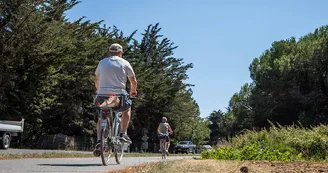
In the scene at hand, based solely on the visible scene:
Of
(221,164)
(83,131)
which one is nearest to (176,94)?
(83,131)

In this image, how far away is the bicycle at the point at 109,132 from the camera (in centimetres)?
751

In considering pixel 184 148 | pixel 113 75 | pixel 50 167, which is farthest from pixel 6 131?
pixel 184 148

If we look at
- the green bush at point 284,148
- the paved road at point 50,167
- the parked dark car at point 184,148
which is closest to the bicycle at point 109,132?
the paved road at point 50,167

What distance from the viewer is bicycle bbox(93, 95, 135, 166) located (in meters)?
7.51

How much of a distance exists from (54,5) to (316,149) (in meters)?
20.6

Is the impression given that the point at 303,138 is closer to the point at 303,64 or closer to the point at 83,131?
the point at 83,131

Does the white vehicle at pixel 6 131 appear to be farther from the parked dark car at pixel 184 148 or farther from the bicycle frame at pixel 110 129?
the parked dark car at pixel 184 148

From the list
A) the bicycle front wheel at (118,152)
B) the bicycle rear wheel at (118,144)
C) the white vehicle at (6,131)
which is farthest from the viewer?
Result: the white vehicle at (6,131)

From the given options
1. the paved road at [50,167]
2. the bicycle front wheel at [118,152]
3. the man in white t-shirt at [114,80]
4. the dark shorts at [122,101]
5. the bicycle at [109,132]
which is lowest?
the paved road at [50,167]

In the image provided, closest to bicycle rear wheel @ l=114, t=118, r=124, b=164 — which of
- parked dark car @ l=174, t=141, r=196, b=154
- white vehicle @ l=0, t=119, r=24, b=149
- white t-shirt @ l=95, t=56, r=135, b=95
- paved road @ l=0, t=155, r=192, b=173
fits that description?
paved road @ l=0, t=155, r=192, b=173

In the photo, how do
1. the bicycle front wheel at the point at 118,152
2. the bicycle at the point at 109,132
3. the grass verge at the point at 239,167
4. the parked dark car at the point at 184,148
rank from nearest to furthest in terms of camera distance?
the grass verge at the point at 239,167 → the bicycle at the point at 109,132 → the bicycle front wheel at the point at 118,152 → the parked dark car at the point at 184,148

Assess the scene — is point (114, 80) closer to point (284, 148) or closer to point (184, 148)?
point (284, 148)

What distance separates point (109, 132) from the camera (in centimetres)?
779

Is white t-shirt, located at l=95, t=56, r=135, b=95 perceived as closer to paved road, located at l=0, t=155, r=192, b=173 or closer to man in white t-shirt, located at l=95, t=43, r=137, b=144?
man in white t-shirt, located at l=95, t=43, r=137, b=144
